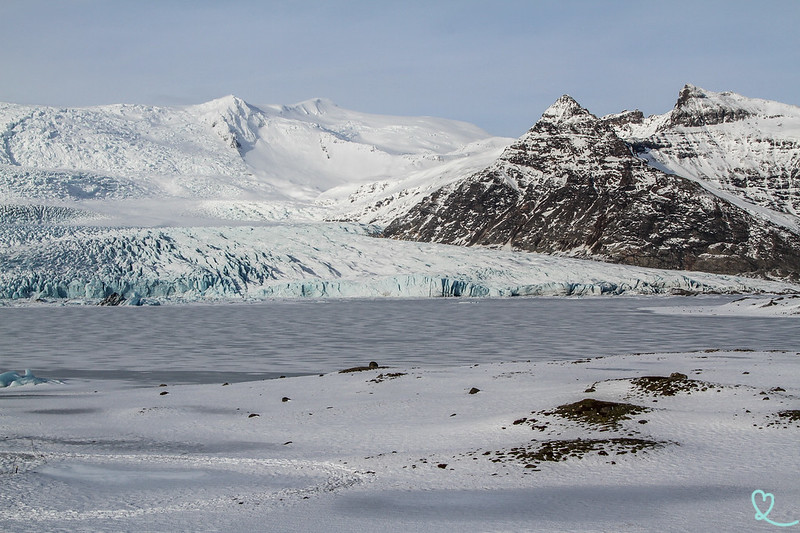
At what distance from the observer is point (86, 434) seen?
10.5m

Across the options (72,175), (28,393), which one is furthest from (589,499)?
(72,175)

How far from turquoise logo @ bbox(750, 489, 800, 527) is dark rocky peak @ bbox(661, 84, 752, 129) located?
150 metres

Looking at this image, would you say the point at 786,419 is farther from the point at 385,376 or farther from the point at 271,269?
the point at 271,269

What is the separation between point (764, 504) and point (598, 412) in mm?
3376

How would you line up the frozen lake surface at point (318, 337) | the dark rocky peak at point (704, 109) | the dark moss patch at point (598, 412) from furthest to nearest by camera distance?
the dark rocky peak at point (704, 109) → the frozen lake surface at point (318, 337) → the dark moss patch at point (598, 412)

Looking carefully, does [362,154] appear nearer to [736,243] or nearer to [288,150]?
[288,150]

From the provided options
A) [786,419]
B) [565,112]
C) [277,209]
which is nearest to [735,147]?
[565,112]

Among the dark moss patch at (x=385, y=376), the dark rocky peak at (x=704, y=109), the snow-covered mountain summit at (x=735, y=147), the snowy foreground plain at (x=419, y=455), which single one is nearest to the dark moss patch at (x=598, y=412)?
the snowy foreground plain at (x=419, y=455)

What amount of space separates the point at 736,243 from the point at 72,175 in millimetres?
91539

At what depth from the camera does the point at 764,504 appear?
21.3ft

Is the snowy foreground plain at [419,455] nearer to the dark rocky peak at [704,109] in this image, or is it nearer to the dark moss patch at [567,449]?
the dark moss patch at [567,449]

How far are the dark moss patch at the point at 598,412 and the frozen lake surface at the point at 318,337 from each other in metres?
9.45

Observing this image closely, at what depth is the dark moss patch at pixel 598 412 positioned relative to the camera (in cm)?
954

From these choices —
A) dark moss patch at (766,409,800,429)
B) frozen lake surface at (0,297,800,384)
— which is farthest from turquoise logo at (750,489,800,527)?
frozen lake surface at (0,297,800,384)
